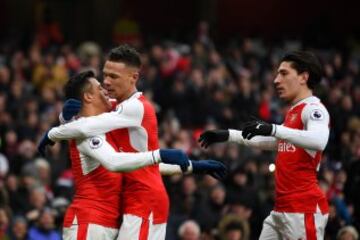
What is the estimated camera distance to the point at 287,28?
26.6 m

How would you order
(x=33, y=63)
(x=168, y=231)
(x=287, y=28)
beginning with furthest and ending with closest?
1. (x=287, y=28)
2. (x=33, y=63)
3. (x=168, y=231)

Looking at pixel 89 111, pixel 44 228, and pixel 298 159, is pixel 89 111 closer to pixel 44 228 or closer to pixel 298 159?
pixel 298 159

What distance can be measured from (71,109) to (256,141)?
4.99 ft

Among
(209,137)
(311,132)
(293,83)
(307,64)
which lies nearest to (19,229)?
(209,137)

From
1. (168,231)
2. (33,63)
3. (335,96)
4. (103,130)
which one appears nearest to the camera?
(103,130)

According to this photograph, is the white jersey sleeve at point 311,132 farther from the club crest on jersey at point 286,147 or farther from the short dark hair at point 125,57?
the short dark hair at point 125,57

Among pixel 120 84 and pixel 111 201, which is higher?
pixel 120 84

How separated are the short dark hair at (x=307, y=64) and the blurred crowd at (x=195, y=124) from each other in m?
0.85

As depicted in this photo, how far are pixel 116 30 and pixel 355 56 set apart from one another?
501 centimetres

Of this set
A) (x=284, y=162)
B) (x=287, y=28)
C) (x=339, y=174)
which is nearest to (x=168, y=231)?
(x=339, y=174)

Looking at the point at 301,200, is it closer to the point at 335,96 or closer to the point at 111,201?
the point at 111,201

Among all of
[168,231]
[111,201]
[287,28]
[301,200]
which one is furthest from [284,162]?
[287,28]

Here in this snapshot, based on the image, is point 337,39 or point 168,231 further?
point 337,39

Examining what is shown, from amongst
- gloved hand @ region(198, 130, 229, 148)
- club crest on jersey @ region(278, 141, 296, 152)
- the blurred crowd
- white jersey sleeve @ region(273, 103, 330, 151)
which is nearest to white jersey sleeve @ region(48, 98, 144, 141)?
gloved hand @ region(198, 130, 229, 148)
